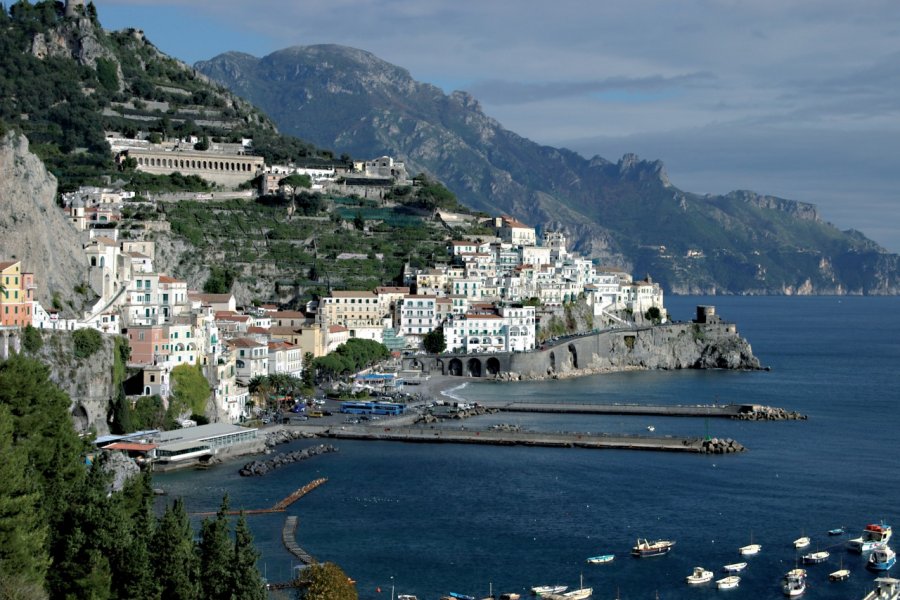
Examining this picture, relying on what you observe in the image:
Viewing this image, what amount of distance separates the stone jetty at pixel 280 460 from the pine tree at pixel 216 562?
843 inches

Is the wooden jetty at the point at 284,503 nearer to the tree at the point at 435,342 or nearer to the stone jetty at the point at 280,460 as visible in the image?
the stone jetty at the point at 280,460

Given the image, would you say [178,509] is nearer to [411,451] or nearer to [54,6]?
[411,451]

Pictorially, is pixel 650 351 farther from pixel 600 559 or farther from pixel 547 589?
pixel 547 589

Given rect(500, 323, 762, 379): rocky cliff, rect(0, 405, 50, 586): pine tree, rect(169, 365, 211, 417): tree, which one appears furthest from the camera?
rect(500, 323, 762, 379): rocky cliff

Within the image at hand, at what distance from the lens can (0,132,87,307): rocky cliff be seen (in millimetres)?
55750

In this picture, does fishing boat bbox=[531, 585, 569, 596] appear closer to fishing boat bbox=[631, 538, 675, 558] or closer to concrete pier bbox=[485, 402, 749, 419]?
fishing boat bbox=[631, 538, 675, 558]

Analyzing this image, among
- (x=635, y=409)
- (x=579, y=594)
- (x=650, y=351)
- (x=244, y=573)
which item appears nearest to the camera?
(x=244, y=573)

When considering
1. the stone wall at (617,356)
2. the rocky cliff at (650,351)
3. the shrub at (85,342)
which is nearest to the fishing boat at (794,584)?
the shrub at (85,342)

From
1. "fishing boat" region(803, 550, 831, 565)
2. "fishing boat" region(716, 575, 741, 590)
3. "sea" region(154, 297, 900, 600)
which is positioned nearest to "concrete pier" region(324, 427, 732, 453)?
"sea" region(154, 297, 900, 600)

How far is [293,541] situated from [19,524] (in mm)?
12262

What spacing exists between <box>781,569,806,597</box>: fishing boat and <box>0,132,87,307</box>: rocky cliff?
34467mm

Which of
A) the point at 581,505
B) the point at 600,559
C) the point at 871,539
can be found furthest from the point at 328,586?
the point at 871,539

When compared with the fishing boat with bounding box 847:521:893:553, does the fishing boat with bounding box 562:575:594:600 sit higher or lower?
lower

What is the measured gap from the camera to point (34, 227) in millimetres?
56688
